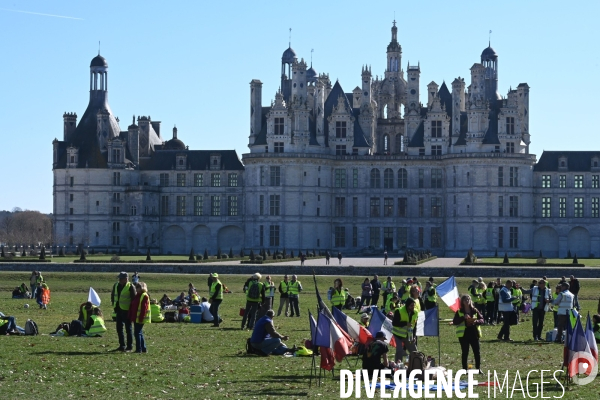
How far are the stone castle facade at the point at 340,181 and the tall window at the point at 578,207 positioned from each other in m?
0.19

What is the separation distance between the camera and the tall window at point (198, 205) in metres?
115

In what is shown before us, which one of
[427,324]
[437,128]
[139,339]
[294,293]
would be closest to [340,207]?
[437,128]

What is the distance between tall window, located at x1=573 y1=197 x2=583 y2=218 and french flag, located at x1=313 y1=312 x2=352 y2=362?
87170 mm

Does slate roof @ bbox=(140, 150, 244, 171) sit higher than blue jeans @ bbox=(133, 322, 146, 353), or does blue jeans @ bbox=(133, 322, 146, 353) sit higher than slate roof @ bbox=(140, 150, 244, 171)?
Result: slate roof @ bbox=(140, 150, 244, 171)

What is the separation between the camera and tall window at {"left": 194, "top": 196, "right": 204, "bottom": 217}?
114562mm

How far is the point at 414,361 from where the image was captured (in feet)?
80.9

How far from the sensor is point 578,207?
4279 inches

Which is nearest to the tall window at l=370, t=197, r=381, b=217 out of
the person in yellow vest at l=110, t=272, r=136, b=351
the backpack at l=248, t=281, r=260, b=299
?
the backpack at l=248, t=281, r=260, b=299

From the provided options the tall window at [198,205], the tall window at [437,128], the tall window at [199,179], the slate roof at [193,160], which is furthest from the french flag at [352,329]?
the tall window at [199,179]

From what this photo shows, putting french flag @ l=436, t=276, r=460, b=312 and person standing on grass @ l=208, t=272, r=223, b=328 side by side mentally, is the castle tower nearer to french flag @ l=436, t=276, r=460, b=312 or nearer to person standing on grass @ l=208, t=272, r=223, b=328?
person standing on grass @ l=208, t=272, r=223, b=328

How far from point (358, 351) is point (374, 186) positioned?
83.2 meters

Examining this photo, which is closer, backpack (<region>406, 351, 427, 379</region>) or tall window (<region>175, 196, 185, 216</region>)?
backpack (<region>406, 351, 427, 379</region>)

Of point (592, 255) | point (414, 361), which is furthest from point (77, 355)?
point (592, 255)

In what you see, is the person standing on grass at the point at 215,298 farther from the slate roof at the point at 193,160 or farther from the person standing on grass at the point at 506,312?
the slate roof at the point at 193,160
